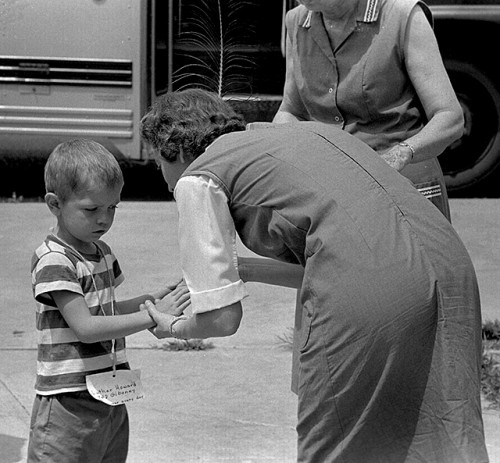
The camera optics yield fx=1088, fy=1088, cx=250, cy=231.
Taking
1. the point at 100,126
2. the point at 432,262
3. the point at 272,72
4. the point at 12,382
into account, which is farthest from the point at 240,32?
the point at 432,262

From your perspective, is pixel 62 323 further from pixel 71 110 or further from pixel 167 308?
pixel 71 110

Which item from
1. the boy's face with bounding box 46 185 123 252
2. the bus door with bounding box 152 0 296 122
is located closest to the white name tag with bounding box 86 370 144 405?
the boy's face with bounding box 46 185 123 252

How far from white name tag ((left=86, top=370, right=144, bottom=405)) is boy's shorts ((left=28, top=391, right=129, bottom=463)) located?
0.05 m

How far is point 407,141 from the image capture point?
3016 millimetres

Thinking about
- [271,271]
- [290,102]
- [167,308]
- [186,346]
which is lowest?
[186,346]

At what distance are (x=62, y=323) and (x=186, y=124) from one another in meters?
0.69

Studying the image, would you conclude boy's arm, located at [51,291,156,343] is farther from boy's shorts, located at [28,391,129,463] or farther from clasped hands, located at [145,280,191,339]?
boy's shorts, located at [28,391,129,463]

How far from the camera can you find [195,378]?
4.67m

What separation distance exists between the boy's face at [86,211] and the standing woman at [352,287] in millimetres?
567

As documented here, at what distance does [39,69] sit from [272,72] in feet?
5.98

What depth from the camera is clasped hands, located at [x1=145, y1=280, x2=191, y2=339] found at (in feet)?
8.45

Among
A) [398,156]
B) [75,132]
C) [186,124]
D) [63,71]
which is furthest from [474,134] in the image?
[186,124]

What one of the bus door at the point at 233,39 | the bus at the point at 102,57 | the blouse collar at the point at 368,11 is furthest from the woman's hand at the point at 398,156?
the bus at the point at 102,57

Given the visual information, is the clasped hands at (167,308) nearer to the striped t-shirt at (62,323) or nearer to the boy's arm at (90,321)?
the boy's arm at (90,321)
